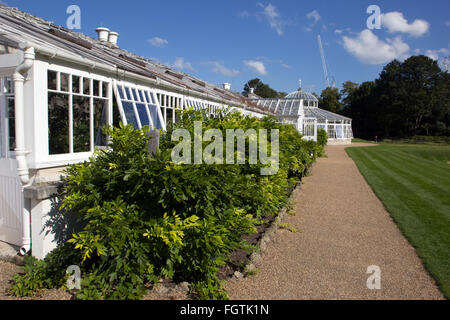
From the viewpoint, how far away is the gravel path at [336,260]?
4.23 metres

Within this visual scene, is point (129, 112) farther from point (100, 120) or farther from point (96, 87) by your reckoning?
point (96, 87)

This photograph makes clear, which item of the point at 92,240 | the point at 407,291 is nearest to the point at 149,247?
the point at 92,240

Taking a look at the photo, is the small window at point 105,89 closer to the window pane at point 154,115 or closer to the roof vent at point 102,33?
the window pane at point 154,115

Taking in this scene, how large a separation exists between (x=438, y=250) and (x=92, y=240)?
18.1ft

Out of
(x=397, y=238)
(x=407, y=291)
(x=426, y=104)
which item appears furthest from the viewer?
(x=426, y=104)

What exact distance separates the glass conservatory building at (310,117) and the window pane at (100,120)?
2144cm

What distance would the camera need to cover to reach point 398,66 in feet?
185

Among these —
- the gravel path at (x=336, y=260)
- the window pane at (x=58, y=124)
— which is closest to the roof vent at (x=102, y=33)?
the window pane at (x=58, y=124)

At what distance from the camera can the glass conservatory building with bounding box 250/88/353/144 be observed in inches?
1073

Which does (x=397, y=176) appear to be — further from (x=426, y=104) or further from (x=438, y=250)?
Result: (x=426, y=104)

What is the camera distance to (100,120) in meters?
6.37

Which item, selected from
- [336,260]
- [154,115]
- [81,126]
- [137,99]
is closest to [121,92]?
[137,99]

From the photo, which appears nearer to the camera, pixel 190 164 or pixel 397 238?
pixel 190 164

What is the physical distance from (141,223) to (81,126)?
2.85m
